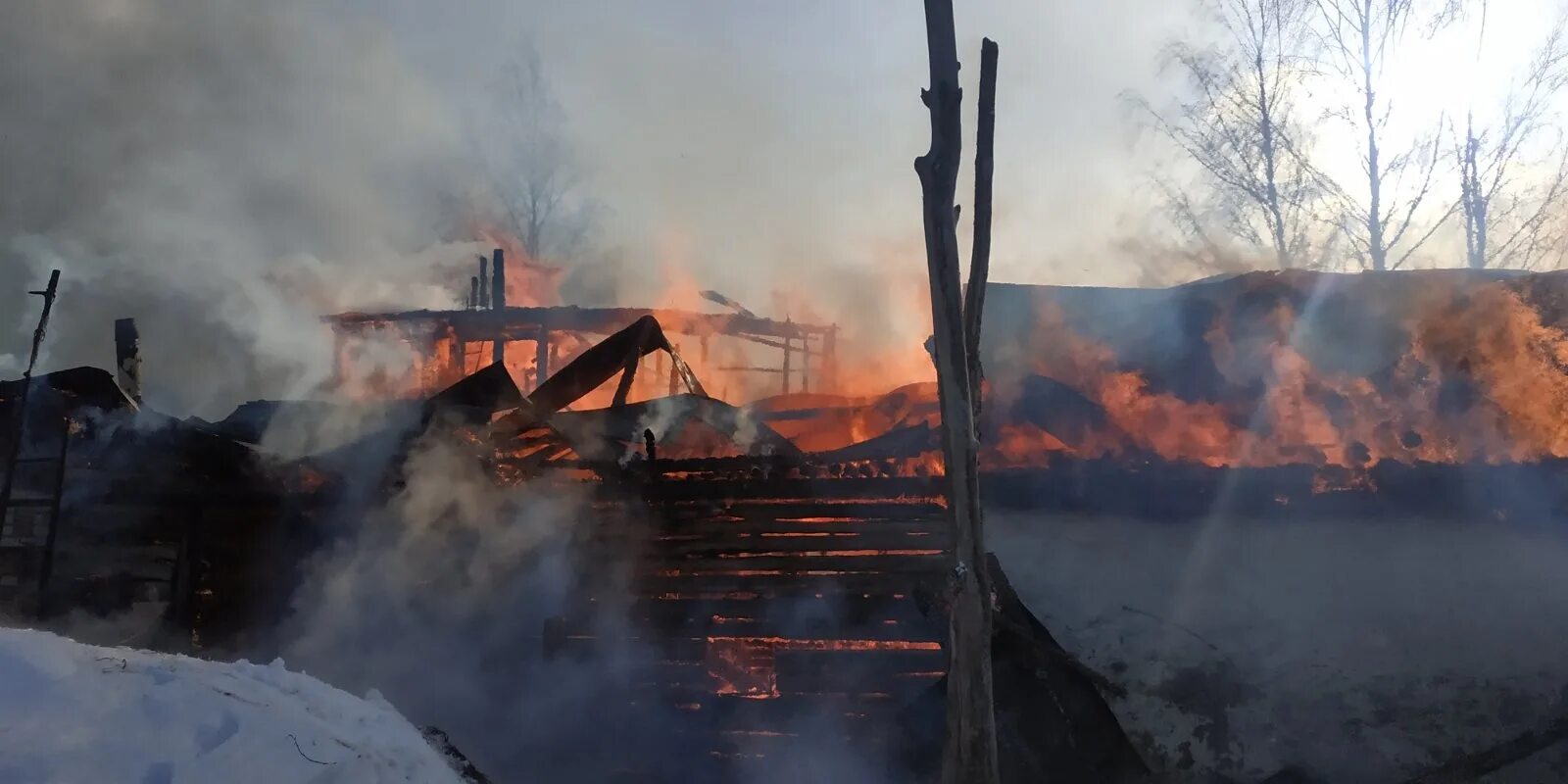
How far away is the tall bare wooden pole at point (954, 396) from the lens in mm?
4926

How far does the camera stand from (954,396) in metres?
5.12

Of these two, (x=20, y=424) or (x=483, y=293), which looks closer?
(x=20, y=424)

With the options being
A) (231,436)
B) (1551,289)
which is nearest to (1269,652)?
(1551,289)

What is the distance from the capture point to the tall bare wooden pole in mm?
4926

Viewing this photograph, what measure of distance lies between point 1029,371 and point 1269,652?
412cm

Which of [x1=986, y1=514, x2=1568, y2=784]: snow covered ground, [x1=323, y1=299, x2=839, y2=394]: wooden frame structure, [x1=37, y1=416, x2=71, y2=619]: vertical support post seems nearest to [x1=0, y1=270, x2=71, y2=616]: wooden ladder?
[x1=37, y1=416, x2=71, y2=619]: vertical support post

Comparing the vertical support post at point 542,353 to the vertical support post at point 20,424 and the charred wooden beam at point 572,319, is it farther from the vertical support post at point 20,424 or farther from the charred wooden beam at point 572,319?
the vertical support post at point 20,424

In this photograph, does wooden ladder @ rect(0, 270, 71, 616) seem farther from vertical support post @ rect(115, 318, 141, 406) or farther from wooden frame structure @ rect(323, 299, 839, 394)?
wooden frame structure @ rect(323, 299, 839, 394)

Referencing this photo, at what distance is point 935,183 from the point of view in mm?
5172

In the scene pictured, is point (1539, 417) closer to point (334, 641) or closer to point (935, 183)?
point (935, 183)

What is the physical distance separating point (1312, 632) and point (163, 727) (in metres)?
8.34

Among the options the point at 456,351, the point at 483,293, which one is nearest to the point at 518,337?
the point at 456,351

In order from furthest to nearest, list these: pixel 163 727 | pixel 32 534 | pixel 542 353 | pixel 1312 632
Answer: pixel 542 353, pixel 32 534, pixel 1312 632, pixel 163 727

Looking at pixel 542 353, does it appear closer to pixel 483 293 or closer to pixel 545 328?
pixel 545 328
